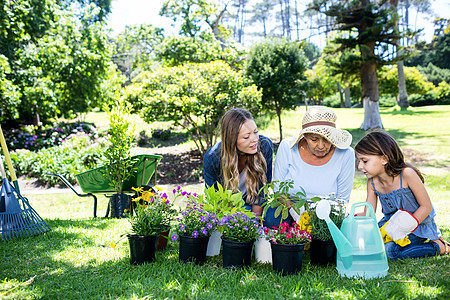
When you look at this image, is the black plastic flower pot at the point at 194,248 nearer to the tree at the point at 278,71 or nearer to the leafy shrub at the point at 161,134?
the tree at the point at 278,71

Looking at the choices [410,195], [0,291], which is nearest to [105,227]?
[0,291]

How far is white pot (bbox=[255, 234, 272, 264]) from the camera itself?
98.6 inches

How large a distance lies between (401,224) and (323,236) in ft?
1.86

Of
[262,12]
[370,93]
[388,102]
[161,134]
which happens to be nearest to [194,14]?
[161,134]

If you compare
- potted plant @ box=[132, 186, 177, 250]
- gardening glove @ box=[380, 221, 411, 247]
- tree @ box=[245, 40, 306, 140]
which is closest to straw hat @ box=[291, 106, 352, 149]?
gardening glove @ box=[380, 221, 411, 247]

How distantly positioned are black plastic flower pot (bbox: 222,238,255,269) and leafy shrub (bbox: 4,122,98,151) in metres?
8.67

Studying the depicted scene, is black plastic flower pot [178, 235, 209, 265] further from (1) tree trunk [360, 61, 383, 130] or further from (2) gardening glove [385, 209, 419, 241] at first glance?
(1) tree trunk [360, 61, 383, 130]

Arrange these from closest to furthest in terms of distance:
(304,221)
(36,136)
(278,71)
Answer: (304,221), (36,136), (278,71)

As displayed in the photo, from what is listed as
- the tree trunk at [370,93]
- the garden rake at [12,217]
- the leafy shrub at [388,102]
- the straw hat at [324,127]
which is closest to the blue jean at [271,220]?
the straw hat at [324,127]

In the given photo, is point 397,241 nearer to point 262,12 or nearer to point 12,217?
point 12,217

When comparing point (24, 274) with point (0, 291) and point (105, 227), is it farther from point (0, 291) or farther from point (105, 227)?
point (105, 227)

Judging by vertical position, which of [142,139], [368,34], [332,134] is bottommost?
[142,139]

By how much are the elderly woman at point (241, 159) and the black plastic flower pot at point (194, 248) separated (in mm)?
500

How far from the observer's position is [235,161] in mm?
2848
